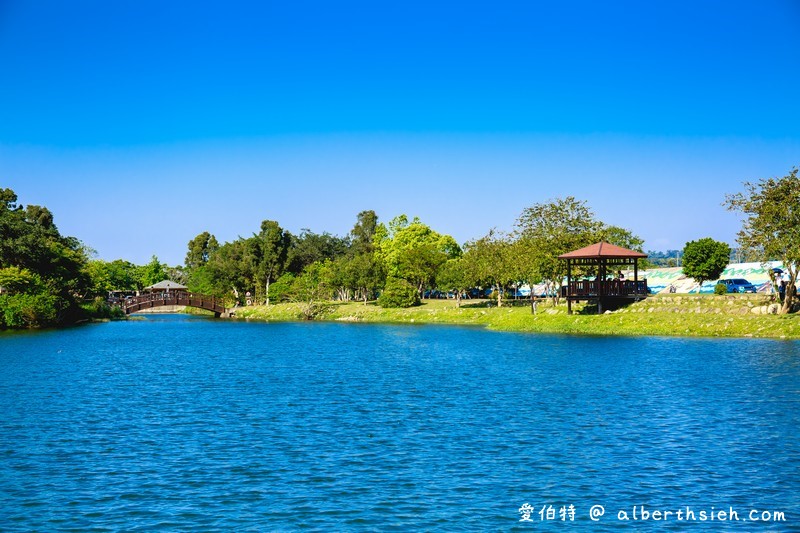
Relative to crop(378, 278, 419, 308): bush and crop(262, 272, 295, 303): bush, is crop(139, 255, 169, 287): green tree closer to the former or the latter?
crop(262, 272, 295, 303): bush

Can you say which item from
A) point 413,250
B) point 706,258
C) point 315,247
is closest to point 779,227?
point 706,258

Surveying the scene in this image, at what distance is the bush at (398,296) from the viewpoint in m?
95.7

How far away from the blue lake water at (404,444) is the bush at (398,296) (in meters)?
53.3

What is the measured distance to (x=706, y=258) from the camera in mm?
84625

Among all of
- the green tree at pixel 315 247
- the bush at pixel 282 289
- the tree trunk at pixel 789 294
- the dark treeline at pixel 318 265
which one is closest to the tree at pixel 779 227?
the tree trunk at pixel 789 294

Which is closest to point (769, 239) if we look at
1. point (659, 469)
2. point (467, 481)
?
point (659, 469)

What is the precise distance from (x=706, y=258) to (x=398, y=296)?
37.6 m

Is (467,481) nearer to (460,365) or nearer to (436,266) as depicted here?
(460,365)

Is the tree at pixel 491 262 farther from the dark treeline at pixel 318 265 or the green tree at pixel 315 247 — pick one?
the green tree at pixel 315 247

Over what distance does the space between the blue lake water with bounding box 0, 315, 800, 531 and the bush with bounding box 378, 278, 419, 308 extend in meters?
53.3

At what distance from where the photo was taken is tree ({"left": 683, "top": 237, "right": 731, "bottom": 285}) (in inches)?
3322

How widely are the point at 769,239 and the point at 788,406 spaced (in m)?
30.6

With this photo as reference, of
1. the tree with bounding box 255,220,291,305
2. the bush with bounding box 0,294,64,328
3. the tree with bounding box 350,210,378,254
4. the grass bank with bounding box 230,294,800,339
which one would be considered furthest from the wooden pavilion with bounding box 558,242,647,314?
the tree with bounding box 350,210,378,254

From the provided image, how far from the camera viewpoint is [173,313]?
13525 centimetres
